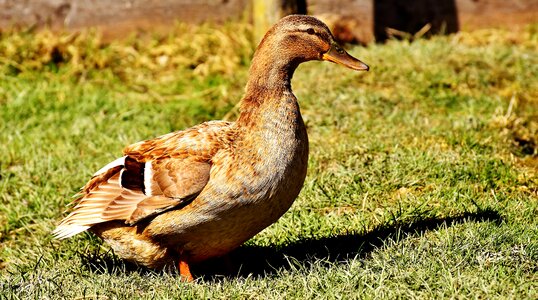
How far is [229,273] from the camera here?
182 inches

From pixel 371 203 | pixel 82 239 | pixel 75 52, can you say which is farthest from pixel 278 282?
pixel 75 52

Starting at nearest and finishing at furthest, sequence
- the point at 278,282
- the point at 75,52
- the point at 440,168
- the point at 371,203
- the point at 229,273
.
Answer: the point at 278,282 → the point at 229,273 → the point at 371,203 → the point at 440,168 → the point at 75,52

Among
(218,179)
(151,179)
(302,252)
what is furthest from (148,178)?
(302,252)

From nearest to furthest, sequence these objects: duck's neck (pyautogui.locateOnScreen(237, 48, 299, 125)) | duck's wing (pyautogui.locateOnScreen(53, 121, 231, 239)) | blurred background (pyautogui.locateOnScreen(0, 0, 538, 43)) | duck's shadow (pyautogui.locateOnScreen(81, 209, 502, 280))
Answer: duck's wing (pyautogui.locateOnScreen(53, 121, 231, 239)) < duck's neck (pyautogui.locateOnScreen(237, 48, 299, 125)) < duck's shadow (pyautogui.locateOnScreen(81, 209, 502, 280)) < blurred background (pyautogui.locateOnScreen(0, 0, 538, 43))

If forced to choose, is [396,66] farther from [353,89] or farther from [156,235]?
[156,235]

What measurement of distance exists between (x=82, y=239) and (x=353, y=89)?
9.65 feet

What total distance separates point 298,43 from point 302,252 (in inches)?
46.3

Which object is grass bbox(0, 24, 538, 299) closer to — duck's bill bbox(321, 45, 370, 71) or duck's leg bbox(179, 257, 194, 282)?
duck's leg bbox(179, 257, 194, 282)

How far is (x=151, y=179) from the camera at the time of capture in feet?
14.4

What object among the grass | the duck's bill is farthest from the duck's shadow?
the duck's bill

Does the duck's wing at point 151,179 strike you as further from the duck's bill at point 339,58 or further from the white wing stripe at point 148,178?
the duck's bill at point 339,58

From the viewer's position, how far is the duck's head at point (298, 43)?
173 inches

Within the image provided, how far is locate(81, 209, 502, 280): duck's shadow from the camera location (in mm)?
4488

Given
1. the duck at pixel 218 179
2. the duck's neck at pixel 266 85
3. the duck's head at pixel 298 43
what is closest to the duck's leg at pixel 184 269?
the duck at pixel 218 179
